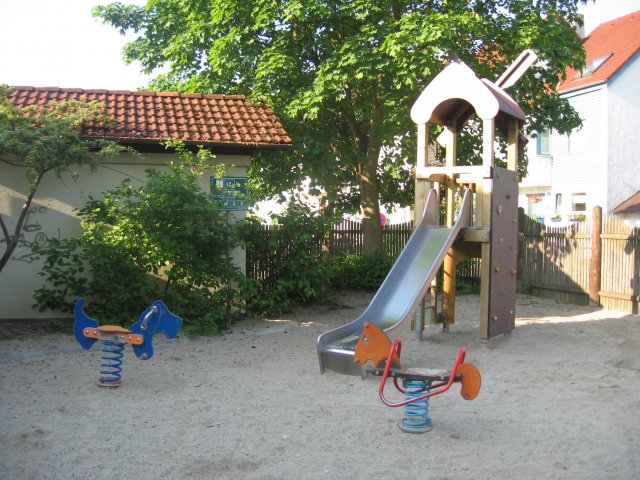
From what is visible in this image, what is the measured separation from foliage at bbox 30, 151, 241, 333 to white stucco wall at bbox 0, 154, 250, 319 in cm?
31

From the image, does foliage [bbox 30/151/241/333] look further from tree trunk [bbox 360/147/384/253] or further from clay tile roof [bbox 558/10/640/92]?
clay tile roof [bbox 558/10/640/92]

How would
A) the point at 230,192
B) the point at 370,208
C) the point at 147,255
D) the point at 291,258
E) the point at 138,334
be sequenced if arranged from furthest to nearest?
the point at 370,208
the point at 291,258
the point at 230,192
the point at 147,255
the point at 138,334

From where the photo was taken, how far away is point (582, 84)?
2288cm

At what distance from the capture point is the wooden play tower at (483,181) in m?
8.89

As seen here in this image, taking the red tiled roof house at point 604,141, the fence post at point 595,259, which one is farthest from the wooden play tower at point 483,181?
the red tiled roof house at point 604,141

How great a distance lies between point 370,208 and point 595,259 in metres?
4.92

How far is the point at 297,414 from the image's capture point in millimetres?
5879

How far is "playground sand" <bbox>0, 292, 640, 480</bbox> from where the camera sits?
15.0 ft

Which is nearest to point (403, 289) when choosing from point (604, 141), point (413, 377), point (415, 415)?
point (415, 415)

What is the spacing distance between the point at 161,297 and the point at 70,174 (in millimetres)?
2383

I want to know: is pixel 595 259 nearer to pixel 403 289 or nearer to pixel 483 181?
pixel 483 181

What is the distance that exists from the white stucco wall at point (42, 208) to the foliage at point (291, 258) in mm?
1441

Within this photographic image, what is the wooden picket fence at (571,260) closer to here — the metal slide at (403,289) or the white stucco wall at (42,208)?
the white stucco wall at (42,208)

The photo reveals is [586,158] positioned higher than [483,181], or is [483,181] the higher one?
[586,158]
